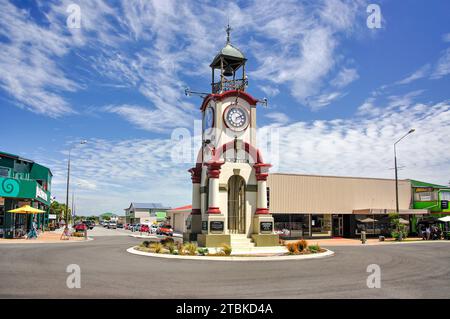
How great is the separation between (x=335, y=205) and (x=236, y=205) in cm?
1918

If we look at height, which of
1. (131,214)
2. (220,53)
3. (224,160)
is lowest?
(131,214)

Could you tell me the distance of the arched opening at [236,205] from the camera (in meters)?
27.8

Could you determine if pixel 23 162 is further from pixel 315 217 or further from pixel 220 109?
pixel 315 217

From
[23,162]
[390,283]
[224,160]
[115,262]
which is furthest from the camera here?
[23,162]

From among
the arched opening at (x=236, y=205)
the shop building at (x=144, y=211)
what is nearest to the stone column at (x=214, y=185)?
the arched opening at (x=236, y=205)

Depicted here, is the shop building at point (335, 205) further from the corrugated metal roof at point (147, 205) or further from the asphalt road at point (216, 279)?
the corrugated metal roof at point (147, 205)

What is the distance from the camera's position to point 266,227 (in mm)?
26828

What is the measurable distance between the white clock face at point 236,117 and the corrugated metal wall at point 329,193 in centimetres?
1270

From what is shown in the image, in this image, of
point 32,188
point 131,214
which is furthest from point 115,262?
point 131,214

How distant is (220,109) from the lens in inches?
1113

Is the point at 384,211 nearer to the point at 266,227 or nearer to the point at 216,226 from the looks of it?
the point at 266,227

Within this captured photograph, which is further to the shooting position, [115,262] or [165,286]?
[115,262]

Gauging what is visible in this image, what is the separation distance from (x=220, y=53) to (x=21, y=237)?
87.5 ft

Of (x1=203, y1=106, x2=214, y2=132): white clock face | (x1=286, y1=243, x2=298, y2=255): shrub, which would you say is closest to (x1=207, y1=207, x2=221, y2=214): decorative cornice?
(x1=286, y1=243, x2=298, y2=255): shrub
